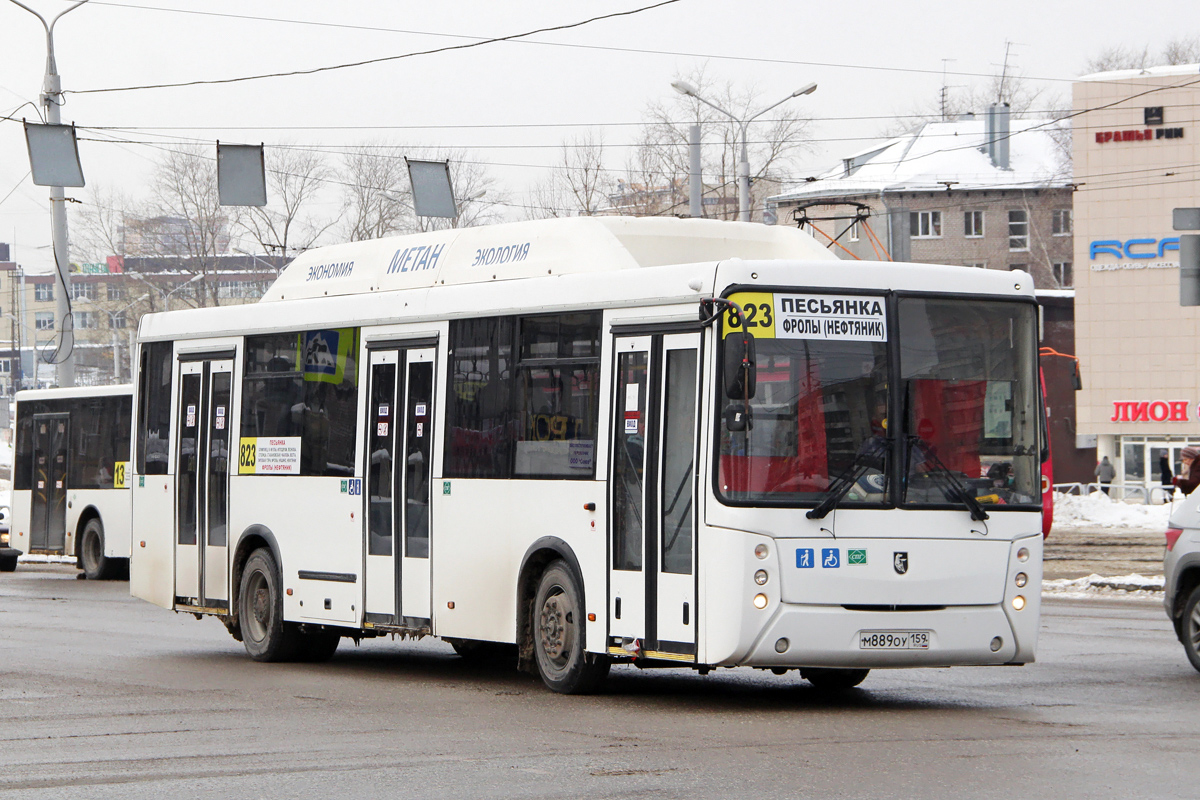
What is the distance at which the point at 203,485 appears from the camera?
1598cm

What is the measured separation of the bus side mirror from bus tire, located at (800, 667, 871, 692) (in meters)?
2.77

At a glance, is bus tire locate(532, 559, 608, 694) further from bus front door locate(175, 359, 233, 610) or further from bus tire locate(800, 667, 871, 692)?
bus front door locate(175, 359, 233, 610)

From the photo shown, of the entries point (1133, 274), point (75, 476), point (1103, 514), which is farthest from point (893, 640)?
point (1133, 274)

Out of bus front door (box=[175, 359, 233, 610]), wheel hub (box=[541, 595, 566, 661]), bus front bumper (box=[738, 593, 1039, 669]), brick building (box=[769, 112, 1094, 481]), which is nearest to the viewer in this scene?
bus front bumper (box=[738, 593, 1039, 669])

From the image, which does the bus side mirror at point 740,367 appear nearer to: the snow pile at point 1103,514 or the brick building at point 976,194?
the snow pile at point 1103,514

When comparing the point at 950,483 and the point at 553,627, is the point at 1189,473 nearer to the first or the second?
the point at 950,483

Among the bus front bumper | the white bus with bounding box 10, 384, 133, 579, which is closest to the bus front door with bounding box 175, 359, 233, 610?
the bus front bumper

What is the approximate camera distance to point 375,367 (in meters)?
14.0

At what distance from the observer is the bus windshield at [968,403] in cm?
1102

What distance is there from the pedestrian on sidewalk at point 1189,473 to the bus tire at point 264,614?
7.60 metres

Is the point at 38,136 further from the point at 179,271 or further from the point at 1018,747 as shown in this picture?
the point at 179,271

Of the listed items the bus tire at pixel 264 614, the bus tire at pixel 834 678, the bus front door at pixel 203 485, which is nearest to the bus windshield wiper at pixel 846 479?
the bus tire at pixel 834 678

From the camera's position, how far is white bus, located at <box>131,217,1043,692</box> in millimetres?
10711

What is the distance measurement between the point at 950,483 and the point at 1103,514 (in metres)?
29.2
